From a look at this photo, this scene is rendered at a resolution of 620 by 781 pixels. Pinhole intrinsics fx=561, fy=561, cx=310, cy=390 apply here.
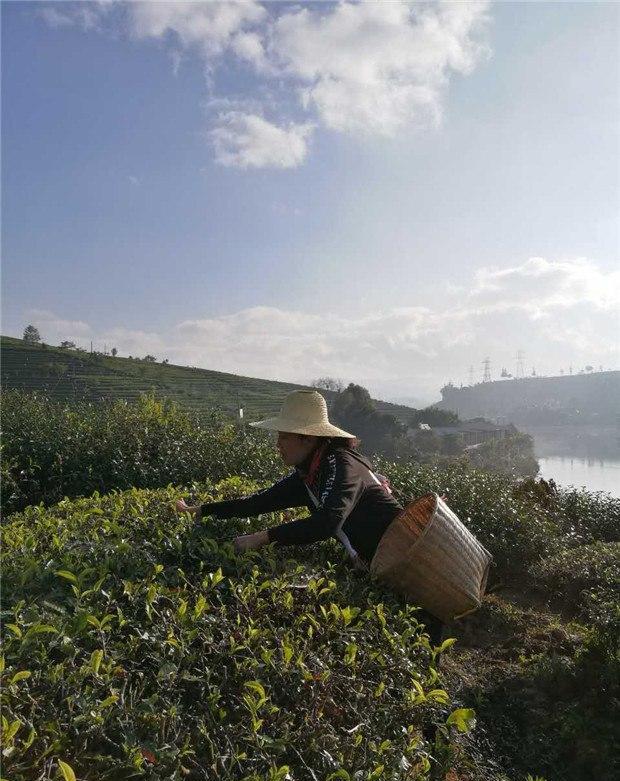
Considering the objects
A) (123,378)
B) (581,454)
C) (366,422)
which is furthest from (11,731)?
(581,454)

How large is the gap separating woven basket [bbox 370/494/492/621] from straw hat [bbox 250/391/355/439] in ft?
2.12

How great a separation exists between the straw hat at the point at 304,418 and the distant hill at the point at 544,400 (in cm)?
11547

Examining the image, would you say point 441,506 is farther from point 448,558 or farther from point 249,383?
point 249,383

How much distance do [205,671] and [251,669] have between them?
0.15 m

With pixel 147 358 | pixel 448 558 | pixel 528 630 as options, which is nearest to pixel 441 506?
pixel 448 558

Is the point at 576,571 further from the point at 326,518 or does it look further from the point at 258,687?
the point at 258,687

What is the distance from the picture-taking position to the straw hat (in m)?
3.20

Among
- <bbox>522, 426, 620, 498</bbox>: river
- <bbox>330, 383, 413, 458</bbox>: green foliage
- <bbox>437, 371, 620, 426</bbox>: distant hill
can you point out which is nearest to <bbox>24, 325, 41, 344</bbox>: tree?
<bbox>330, 383, 413, 458</bbox>: green foliage

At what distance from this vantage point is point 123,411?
26.3 feet

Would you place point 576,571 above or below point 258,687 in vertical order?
below

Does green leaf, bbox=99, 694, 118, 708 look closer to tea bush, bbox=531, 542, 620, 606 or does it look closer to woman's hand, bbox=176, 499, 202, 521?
woman's hand, bbox=176, 499, 202, 521

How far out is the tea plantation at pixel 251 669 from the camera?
1552mm

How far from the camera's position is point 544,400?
14038cm

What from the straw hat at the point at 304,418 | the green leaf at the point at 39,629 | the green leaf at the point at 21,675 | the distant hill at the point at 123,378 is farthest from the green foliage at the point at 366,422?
the green leaf at the point at 21,675
